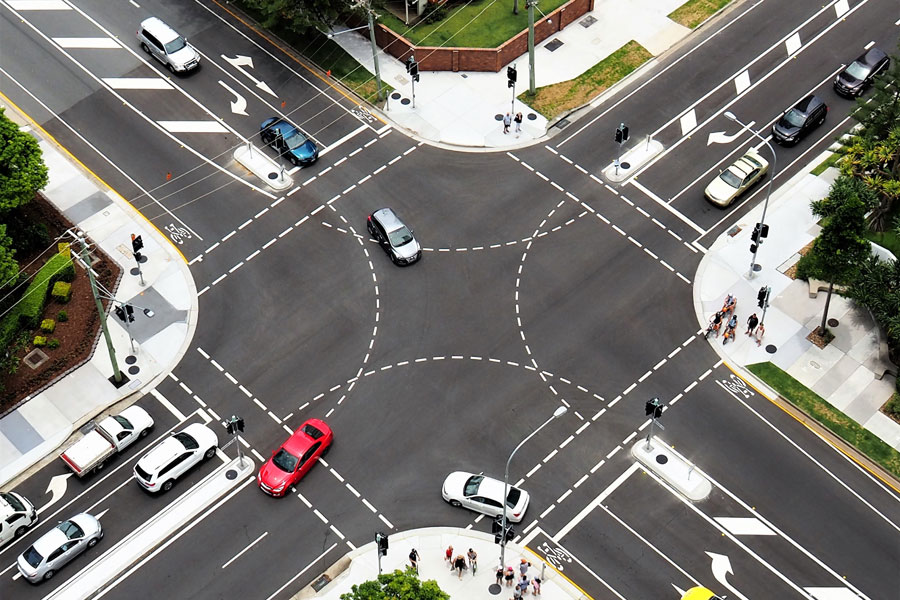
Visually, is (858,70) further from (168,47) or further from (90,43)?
(90,43)

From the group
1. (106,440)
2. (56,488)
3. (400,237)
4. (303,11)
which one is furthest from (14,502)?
(303,11)

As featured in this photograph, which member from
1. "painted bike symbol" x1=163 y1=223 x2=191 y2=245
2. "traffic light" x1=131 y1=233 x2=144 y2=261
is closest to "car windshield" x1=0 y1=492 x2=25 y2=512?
"traffic light" x1=131 y1=233 x2=144 y2=261

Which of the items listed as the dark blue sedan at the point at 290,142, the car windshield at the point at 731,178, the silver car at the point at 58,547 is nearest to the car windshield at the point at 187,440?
the silver car at the point at 58,547

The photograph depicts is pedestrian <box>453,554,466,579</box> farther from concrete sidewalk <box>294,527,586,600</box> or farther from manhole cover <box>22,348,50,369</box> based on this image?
manhole cover <box>22,348,50,369</box>

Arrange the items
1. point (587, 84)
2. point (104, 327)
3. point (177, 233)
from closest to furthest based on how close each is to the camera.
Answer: point (104, 327) < point (177, 233) < point (587, 84)

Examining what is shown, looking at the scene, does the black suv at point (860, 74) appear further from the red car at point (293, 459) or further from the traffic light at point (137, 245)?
the traffic light at point (137, 245)

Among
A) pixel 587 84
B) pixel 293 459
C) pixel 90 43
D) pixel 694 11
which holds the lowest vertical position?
pixel 293 459

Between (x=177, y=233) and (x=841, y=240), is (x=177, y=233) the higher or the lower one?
the lower one
